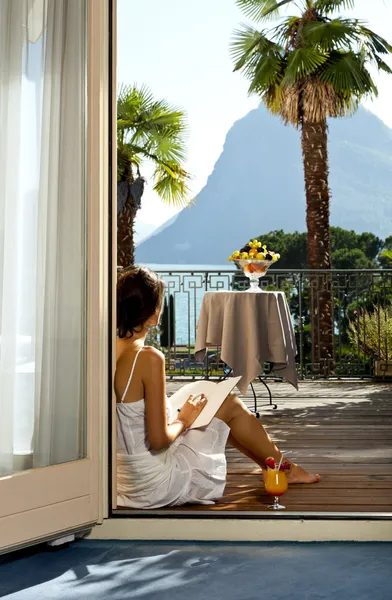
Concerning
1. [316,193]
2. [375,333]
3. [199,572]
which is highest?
[316,193]

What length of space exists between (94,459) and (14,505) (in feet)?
1.17

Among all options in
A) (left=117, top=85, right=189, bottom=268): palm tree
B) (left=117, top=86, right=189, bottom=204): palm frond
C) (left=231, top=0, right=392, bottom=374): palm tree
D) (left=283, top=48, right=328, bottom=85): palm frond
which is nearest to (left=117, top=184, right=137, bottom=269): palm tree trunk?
(left=117, top=85, right=189, bottom=268): palm tree

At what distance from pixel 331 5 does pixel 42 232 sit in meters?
7.61

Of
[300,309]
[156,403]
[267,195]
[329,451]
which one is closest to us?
[156,403]

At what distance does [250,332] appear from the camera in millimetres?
4809

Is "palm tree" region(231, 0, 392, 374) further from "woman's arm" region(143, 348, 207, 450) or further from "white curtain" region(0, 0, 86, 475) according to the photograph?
"white curtain" region(0, 0, 86, 475)

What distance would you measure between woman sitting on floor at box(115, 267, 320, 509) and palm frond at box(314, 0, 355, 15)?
7114 millimetres

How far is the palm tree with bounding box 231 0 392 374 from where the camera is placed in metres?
8.37

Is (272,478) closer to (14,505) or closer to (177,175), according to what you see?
(14,505)

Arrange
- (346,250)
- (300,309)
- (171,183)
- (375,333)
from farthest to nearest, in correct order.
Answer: (346,250) < (171,183) < (375,333) < (300,309)

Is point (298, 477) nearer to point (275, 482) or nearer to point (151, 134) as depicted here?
point (275, 482)

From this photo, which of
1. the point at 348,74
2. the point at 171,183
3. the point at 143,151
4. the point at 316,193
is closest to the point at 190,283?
the point at 171,183

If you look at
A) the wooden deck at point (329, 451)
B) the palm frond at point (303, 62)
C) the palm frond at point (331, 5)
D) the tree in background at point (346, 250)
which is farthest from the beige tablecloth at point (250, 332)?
the tree in background at point (346, 250)

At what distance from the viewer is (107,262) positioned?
8.64 ft
